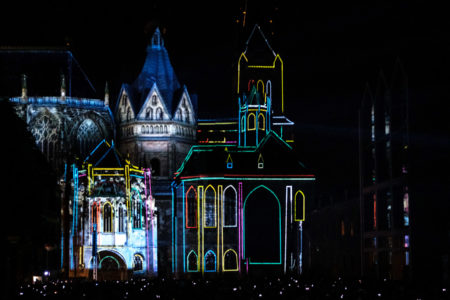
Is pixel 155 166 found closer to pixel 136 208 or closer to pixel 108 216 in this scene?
pixel 136 208

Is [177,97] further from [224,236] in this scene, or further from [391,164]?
[391,164]

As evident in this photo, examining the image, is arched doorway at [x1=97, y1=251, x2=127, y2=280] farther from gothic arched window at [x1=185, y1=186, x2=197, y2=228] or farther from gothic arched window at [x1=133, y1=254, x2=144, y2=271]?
gothic arched window at [x1=185, y1=186, x2=197, y2=228]

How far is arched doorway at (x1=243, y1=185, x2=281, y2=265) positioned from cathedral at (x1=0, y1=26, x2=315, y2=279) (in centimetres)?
11

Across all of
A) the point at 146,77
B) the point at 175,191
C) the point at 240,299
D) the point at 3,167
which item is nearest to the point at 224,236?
the point at 175,191

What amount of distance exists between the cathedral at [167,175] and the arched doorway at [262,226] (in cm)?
11

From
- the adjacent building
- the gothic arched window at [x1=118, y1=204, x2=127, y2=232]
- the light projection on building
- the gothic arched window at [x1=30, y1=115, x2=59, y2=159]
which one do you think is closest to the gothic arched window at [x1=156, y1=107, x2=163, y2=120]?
the adjacent building

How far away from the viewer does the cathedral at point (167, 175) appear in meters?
91.8

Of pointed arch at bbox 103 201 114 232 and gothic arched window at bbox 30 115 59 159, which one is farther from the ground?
gothic arched window at bbox 30 115 59 159

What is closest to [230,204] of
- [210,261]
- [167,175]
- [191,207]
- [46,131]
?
[191,207]

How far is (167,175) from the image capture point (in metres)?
103

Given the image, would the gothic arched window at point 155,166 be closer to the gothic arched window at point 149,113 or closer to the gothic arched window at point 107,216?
the gothic arched window at point 149,113

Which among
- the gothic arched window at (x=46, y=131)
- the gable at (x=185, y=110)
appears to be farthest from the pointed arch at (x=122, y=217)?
the gable at (x=185, y=110)

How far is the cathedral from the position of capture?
3615 inches

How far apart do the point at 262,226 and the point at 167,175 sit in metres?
14.3
